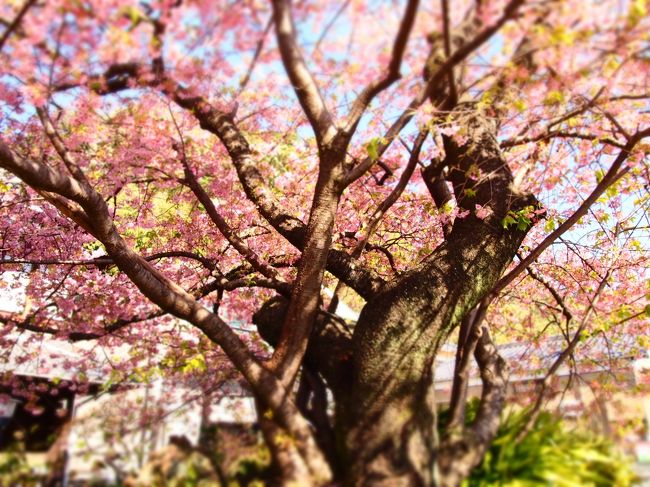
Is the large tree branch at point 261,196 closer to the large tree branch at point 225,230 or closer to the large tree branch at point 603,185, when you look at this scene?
the large tree branch at point 225,230

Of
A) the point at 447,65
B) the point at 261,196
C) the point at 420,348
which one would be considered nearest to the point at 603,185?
the point at 447,65

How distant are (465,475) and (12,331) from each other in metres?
5.84

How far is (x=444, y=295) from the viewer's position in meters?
3.74

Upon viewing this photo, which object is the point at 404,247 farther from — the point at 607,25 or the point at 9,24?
the point at 9,24

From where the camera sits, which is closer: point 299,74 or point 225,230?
point 299,74

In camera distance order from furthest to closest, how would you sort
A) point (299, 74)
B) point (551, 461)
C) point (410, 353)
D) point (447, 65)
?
point (410, 353)
point (299, 74)
point (551, 461)
point (447, 65)

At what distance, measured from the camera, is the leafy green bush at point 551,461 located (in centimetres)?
297

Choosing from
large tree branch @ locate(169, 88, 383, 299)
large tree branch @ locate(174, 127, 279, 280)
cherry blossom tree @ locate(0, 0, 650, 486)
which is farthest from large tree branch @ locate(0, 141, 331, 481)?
large tree branch @ locate(169, 88, 383, 299)

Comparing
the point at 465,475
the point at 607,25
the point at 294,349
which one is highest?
the point at 607,25

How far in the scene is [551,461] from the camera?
305 centimetres

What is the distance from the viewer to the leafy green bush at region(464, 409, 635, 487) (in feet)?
9.74

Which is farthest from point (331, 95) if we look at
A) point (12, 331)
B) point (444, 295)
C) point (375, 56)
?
point (12, 331)

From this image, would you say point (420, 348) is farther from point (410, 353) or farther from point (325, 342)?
point (325, 342)

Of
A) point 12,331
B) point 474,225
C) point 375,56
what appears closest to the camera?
point 375,56
